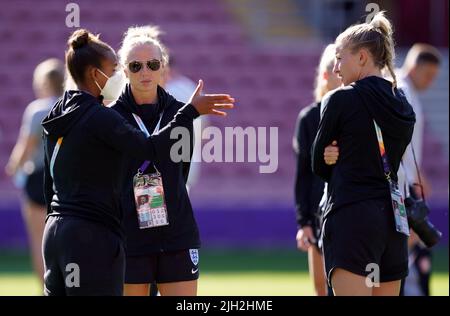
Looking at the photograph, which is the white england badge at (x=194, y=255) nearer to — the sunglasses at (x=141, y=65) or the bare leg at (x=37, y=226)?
the sunglasses at (x=141, y=65)

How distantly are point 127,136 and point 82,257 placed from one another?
594mm

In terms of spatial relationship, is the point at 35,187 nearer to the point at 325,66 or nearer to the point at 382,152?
the point at 325,66

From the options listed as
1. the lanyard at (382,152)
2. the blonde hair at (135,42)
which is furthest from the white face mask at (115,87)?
the lanyard at (382,152)

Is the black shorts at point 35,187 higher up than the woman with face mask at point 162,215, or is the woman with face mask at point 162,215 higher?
the black shorts at point 35,187

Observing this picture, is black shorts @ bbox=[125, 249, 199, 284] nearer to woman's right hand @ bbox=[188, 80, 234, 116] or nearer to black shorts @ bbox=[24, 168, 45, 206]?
A: woman's right hand @ bbox=[188, 80, 234, 116]

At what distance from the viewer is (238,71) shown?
52.0 ft

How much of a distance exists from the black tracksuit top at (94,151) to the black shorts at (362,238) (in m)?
0.94

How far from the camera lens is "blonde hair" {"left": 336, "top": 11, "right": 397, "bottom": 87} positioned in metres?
4.97

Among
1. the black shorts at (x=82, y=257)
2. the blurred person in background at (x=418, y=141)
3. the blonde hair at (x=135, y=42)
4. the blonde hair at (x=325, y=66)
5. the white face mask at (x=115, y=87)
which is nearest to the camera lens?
the black shorts at (x=82, y=257)

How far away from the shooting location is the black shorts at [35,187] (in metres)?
8.47

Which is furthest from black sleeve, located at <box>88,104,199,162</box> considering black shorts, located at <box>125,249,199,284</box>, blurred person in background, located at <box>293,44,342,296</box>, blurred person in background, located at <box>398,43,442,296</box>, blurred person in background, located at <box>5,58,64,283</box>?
blurred person in background, located at <box>5,58,64,283</box>

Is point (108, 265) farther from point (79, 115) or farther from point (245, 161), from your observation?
point (245, 161)

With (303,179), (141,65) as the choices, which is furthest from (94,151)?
(303,179)
